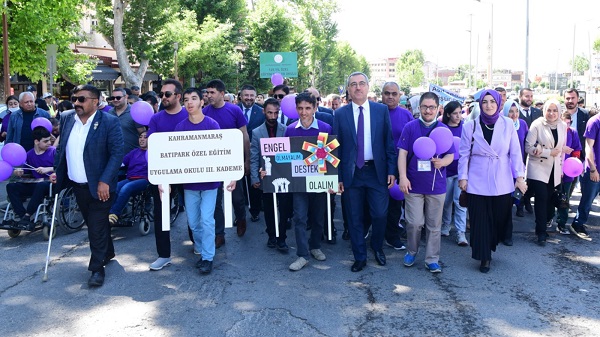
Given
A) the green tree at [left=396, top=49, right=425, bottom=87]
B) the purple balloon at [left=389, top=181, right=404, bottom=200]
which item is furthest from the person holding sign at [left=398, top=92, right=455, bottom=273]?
the green tree at [left=396, top=49, right=425, bottom=87]

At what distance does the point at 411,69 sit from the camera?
155 meters

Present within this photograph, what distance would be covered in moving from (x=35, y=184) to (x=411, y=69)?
15334cm

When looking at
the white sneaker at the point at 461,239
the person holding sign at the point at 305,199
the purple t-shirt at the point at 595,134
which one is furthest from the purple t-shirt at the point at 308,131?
the purple t-shirt at the point at 595,134

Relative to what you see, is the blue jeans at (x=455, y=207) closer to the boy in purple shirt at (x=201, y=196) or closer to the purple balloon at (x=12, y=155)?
the boy in purple shirt at (x=201, y=196)

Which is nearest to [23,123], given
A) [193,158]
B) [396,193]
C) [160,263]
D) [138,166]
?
[138,166]

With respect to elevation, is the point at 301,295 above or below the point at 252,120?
below

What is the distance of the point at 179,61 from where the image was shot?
104ft

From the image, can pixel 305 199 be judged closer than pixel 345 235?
Yes

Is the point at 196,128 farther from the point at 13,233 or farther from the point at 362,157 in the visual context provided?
the point at 13,233

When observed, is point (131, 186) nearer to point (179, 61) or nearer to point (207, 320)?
point (207, 320)

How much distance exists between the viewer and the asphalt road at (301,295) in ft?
15.3

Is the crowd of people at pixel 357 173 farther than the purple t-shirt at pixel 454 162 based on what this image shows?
No

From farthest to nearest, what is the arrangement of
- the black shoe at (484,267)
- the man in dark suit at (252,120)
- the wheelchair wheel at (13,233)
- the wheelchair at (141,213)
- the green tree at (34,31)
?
the green tree at (34,31) → the man in dark suit at (252,120) → the wheelchair at (141,213) → the wheelchair wheel at (13,233) → the black shoe at (484,267)

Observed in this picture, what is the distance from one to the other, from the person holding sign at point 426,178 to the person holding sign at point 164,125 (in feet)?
8.29
